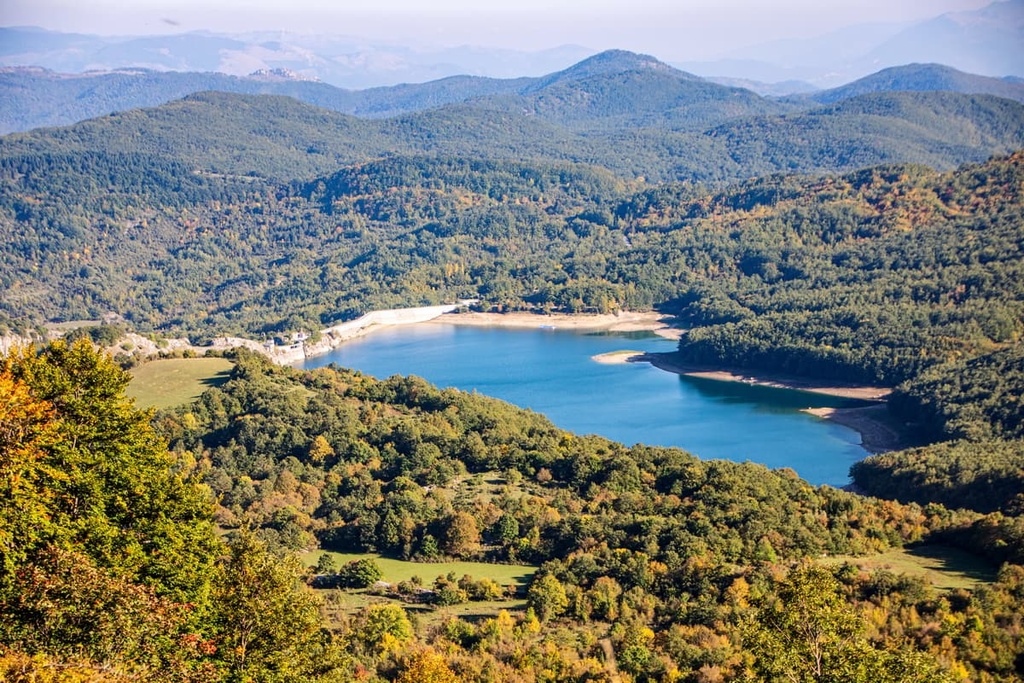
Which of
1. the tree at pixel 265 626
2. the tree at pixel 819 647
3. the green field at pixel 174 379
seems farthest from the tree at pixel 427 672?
the green field at pixel 174 379

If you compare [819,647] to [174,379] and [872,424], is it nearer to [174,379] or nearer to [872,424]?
[174,379]

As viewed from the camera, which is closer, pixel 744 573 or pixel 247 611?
pixel 247 611

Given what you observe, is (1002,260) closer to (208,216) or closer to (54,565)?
(54,565)

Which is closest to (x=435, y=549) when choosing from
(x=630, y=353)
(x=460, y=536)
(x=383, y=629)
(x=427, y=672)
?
(x=460, y=536)

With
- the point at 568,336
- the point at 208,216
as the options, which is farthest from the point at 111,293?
the point at 568,336

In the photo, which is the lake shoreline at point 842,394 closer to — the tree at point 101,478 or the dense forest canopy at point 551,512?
the dense forest canopy at point 551,512

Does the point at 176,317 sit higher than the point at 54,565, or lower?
lower

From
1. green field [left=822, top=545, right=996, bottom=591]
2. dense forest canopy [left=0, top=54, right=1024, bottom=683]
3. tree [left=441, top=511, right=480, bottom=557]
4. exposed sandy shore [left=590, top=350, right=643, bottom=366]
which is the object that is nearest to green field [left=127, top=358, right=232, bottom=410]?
dense forest canopy [left=0, top=54, right=1024, bottom=683]
